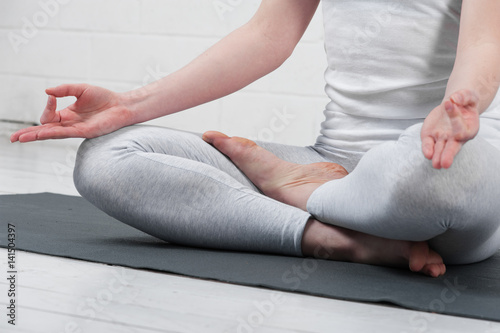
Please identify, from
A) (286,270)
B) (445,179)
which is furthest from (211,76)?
(445,179)

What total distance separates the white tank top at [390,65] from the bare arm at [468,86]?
15 cm

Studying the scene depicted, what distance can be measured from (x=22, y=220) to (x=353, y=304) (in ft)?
2.77

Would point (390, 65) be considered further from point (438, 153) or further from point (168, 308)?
point (168, 308)

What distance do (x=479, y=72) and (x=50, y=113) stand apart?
2.37ft

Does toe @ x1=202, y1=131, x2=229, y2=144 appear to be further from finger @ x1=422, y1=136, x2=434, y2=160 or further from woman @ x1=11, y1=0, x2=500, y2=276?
finger @ x1=422, y1=136, x2=434, y2=160

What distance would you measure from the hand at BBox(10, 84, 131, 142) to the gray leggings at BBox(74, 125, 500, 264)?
25 millimetres

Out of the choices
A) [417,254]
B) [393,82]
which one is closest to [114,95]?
[393,82]

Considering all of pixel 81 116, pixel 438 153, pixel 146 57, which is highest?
pixel 438 153

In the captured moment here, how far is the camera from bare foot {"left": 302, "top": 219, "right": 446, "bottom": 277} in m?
1.07

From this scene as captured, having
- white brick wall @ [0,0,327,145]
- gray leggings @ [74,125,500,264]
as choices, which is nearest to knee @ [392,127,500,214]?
gray leggings @ [74,125,500,264]

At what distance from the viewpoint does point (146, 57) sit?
10.5ft

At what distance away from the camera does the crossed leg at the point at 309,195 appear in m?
1.08

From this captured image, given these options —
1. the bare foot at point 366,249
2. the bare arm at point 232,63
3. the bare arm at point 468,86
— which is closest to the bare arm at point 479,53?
the bare arm at point 468,86

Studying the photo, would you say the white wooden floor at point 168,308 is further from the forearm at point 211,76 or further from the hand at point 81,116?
the forearm at point 211,76
